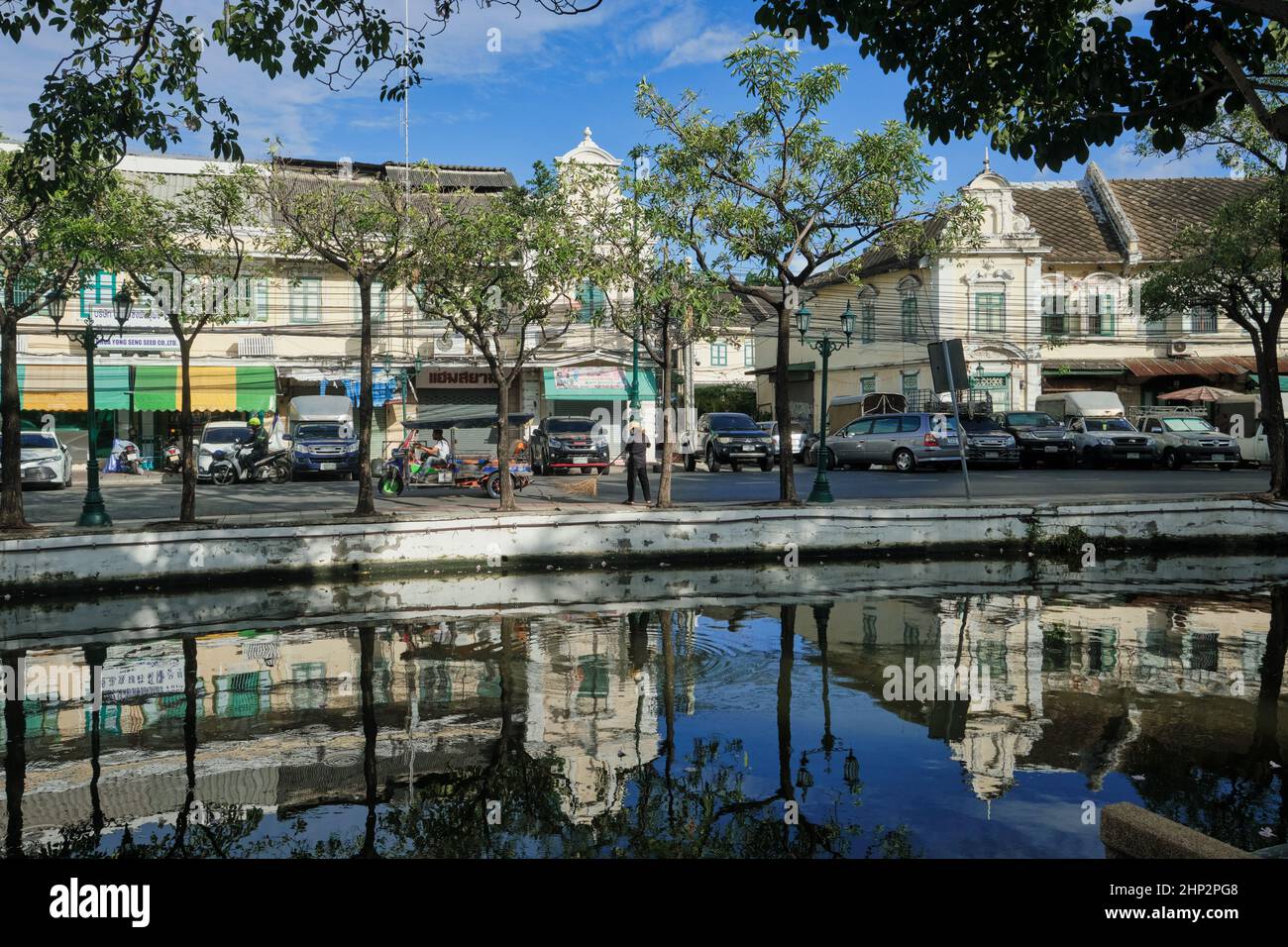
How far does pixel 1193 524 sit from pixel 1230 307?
5.22 metres

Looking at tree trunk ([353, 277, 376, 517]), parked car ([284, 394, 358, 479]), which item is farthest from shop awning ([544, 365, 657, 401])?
tree trunk ([353, 277, 376, 517])

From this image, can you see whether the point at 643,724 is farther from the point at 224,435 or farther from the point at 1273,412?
the point at 224,435

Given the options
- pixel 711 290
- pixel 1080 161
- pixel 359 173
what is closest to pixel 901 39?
pixel 1080 161

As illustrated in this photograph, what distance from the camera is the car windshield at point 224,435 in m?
29.3

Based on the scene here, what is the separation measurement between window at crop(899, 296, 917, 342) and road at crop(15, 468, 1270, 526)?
11.9 meters

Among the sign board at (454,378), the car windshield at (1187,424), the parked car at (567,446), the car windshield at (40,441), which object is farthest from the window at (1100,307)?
the car windshield at (40,441)

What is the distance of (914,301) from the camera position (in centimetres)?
3934

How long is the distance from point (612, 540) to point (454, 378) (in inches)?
846

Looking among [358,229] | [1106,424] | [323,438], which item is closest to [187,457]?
[358,229]

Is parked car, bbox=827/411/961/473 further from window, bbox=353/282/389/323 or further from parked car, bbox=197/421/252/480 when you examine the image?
parked car, bbox=197/421/252/480

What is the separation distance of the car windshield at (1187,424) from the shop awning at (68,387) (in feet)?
99.7

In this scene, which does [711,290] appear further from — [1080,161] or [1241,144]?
[1080,161]

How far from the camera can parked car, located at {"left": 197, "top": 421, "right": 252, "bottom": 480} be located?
1112 inches

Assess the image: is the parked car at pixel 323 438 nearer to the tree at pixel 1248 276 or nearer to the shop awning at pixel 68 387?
the shop awning at pixel 68 387
